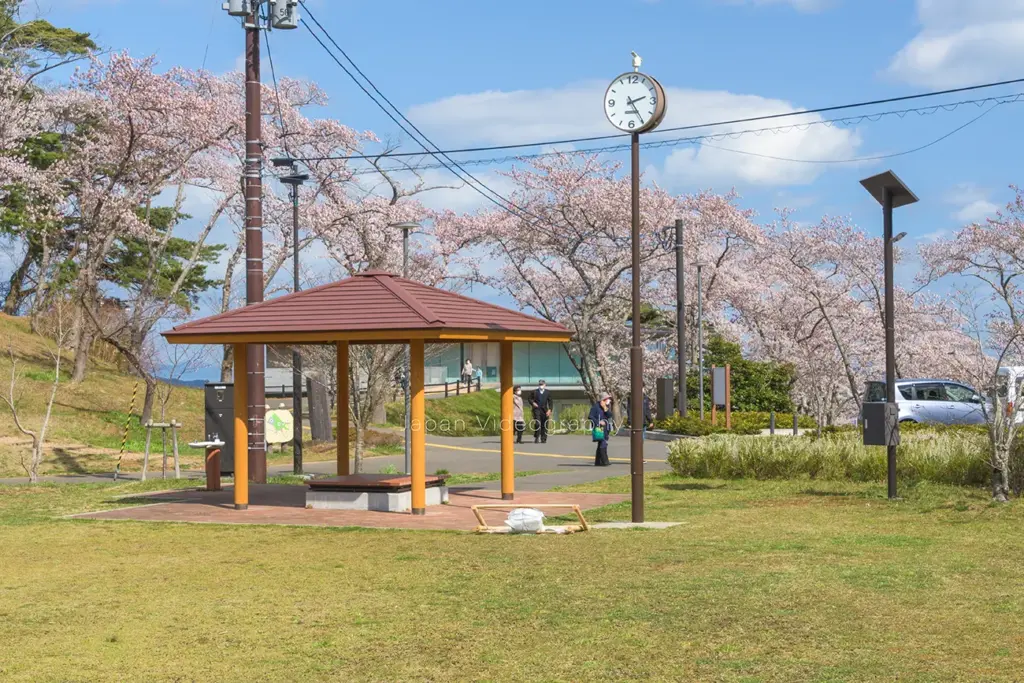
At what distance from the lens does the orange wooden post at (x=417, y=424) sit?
15656 millimetres

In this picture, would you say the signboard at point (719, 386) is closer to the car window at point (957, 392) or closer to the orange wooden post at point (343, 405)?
the car window at point (957, 392)

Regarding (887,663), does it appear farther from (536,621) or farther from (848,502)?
(848,502)

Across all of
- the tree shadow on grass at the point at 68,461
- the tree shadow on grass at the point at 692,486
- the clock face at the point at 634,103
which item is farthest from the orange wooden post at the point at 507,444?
the tree shadow on grass at the point at 68,461

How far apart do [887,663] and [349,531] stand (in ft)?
27.1

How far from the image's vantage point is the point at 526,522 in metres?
13.9

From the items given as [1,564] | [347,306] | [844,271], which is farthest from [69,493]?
[844,271]

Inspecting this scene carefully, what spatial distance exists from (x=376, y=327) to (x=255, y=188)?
5979 millimetres

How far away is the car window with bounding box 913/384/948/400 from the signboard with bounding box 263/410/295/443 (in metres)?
16.3

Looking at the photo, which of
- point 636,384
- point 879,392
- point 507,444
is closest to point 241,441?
point 507,444

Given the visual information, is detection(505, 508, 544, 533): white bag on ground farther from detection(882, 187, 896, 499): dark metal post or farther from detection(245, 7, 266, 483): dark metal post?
detection(245, 7, 266, 483): dark metal post

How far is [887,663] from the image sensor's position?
725cm

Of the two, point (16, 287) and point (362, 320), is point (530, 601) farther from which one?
point (16, 287)

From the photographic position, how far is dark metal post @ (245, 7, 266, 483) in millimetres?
20281

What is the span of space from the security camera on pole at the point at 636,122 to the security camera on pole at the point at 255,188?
300 inches
